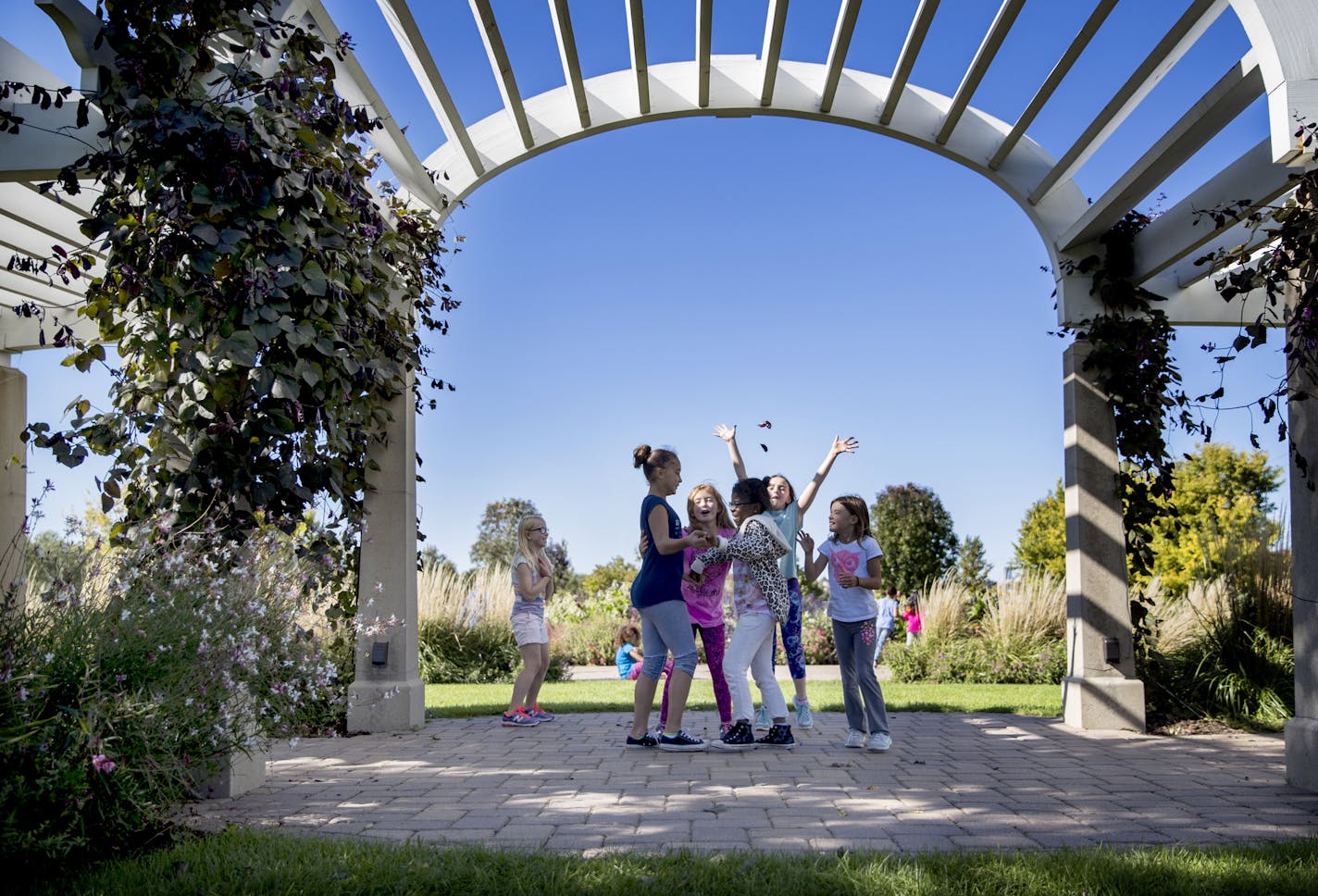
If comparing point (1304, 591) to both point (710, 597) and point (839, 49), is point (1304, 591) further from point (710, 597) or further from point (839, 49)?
point (839, 49)

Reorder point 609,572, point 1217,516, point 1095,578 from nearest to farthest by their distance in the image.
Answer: point 1095,578
point 1217,516
point 609,572

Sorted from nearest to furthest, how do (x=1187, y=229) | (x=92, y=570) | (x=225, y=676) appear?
(x=225, y=676)
(x=92, y=570)
(x=1187, y=229)

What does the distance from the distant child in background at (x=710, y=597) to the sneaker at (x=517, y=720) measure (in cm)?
119

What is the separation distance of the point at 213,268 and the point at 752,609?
333 centimetres

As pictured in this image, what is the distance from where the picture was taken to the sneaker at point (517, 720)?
22.2 feet

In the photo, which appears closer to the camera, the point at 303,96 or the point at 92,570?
the point at 92,570

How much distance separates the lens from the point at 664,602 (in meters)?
5.48

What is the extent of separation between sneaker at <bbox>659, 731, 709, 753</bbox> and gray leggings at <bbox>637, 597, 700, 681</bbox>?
1.21ft

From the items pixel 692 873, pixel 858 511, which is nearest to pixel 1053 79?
pixel 858 511

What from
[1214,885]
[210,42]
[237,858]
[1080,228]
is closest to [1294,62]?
[1080,228]

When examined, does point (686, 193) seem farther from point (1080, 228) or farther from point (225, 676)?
point (225, 676)

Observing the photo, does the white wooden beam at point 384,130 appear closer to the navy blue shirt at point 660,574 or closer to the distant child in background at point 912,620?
the navy blue shirt at point 660,574

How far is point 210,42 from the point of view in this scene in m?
4.40

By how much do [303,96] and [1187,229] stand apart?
5.27 meters
